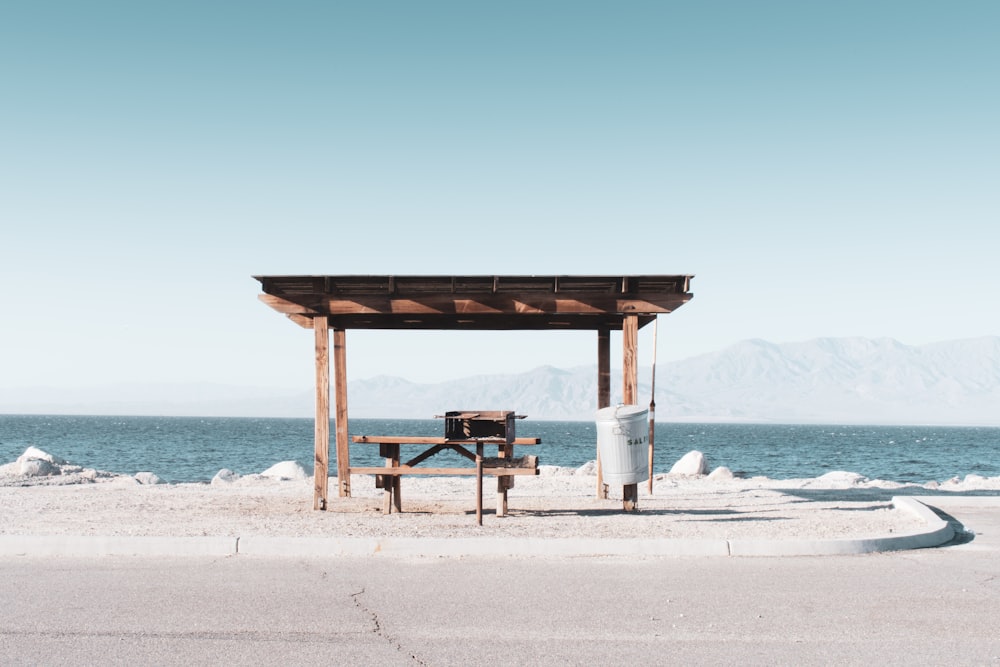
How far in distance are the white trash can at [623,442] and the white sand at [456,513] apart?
2.08 ft

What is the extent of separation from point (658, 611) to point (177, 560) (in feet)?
16.9

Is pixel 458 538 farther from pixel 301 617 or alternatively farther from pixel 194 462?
pixel 194 462

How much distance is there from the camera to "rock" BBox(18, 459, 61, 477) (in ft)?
80.2

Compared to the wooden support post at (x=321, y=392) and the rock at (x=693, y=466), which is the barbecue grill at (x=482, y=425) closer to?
the wooden support post at (x=321, y=392)

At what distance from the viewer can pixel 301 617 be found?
713 centimetres

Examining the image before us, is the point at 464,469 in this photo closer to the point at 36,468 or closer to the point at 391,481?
the point at 391,481

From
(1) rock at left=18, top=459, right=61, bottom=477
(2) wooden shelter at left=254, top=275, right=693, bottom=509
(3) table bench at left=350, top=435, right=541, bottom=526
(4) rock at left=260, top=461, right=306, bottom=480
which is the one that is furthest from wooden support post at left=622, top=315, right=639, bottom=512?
(1) rock at left=18, top=459, right=61, bottom=477

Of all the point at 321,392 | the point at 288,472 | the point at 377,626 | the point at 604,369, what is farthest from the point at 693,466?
the point at 377,626

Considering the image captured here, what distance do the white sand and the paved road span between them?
189 cm

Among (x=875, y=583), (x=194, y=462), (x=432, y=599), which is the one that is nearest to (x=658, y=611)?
(x=432, y=599)

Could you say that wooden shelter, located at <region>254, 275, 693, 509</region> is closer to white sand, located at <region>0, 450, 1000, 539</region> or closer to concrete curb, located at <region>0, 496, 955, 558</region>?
white sand, located at <region>0, 450, 1000, 539</region>

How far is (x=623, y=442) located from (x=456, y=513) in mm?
2865

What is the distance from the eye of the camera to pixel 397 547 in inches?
407

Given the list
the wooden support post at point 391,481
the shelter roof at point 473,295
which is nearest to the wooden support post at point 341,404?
the wooden support post at point 391,481
